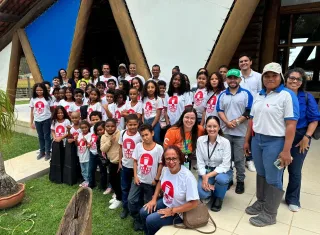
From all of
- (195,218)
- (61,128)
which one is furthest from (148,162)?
(61,128)

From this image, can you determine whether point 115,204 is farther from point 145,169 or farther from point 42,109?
point 42,109

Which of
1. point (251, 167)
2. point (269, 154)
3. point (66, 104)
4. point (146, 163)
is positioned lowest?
point (251, 167)

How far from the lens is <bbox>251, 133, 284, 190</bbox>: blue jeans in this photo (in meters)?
2.41

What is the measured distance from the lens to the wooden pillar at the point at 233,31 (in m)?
4.36

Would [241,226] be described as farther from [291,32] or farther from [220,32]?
[291,32]

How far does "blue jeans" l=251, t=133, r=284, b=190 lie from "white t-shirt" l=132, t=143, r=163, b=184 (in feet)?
3.67

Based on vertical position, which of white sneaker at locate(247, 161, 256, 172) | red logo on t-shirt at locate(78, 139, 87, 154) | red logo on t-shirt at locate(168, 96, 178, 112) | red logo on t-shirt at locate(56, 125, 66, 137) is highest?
red logo on t-shirt at locate(168, 96, 178, 112)

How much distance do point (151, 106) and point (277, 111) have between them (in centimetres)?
209

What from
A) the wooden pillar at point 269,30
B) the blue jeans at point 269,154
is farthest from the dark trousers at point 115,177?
the wooden pillar at point 269,30

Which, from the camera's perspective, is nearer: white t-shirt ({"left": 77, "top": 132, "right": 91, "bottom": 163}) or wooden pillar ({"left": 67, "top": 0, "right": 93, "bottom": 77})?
white t-shirt ({"left": 77, "top": 132, "right": 91, "bottom": 163})

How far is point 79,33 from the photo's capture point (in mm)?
7070

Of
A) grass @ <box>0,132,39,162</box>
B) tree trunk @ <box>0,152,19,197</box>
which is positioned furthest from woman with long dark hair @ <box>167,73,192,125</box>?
grass @ <box>0,132,39,162</box>

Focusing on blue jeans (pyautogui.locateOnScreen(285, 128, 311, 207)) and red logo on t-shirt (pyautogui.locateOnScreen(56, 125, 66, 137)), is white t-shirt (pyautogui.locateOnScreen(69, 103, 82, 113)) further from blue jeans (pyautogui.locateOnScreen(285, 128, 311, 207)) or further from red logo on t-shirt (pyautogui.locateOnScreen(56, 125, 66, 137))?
blue jeans (pyautogui.locateOnScreen(285, 128, 311, 207))

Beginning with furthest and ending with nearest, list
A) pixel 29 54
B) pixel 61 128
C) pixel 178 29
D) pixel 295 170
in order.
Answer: pixel 29 54, pixel 178 29, pixel 61 128, pixel 295 170
